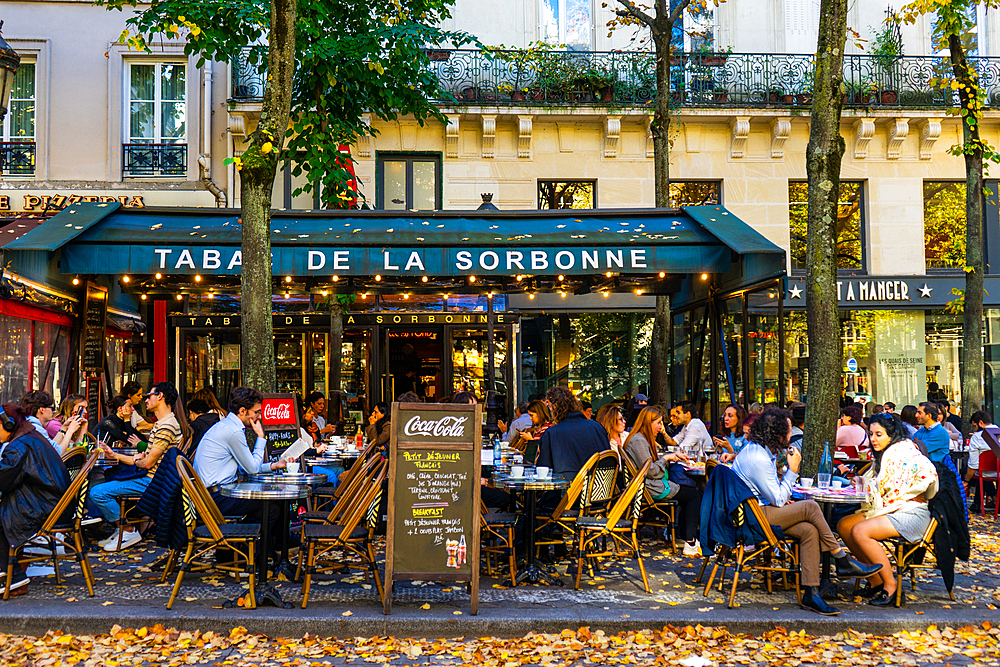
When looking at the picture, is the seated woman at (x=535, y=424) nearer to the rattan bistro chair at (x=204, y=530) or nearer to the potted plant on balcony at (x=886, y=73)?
the rattan bistro chair at (x=204, y=530)

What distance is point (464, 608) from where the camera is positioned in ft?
20.6

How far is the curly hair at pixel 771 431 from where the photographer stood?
21.7 ft

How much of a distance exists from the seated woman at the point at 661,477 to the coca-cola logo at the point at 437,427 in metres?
2.48

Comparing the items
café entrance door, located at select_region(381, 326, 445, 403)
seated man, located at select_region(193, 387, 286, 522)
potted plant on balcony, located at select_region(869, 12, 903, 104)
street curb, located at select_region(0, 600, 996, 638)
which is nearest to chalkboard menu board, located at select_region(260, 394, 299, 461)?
seated man, located at select_region(193, 387, 286, 522)

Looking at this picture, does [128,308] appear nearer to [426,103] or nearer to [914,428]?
[426,103]

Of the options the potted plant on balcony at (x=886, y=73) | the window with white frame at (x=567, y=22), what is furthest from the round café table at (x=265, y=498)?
the potted plant on balcony at (x=886, y=73)

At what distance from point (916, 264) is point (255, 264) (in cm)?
1386

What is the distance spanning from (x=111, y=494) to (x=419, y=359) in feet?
27.1

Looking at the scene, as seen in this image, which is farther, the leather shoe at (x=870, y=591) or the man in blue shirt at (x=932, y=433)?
the man in blue shirt at (x=932, y=433)

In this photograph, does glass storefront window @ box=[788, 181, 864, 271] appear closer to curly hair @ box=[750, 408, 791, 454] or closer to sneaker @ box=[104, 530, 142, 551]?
curly hair @ box=[750, 408, 791, 454]

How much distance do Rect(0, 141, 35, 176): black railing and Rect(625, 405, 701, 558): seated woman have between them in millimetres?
13367

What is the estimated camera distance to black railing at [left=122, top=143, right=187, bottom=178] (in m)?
16.3

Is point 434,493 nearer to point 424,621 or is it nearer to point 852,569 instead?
point 424,621

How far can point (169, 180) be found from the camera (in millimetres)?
16359
